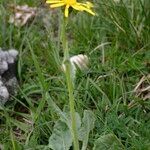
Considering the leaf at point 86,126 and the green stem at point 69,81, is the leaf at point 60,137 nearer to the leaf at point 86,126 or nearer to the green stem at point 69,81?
the leaf at point 86,126

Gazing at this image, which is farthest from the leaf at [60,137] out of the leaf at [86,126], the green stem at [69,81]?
the green stem at [69,81]

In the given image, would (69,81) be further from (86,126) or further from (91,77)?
(91,77)

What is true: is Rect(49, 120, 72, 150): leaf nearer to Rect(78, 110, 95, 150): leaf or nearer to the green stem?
Rect(78, 110, 95, 150): leaf

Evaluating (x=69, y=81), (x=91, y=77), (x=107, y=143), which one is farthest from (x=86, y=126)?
(x=91, y=77)

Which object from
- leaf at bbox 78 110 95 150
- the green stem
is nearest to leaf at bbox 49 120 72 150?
leaf at bbox 78 110 95 150

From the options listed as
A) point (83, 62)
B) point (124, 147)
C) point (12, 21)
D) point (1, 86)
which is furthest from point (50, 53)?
point (124, 147)

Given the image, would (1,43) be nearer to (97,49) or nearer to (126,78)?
(97,49)
